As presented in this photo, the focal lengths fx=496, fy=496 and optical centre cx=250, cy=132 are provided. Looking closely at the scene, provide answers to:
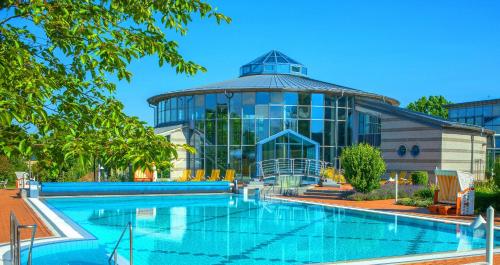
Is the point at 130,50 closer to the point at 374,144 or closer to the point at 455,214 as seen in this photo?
the point at 455,214

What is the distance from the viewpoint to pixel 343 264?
8188 mm

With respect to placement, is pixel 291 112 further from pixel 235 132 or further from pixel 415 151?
pixel 415 151

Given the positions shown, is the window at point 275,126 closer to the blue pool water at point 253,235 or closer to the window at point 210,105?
the window at point 210,105

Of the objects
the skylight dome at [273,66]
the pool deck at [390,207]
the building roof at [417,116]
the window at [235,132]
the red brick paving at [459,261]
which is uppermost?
the skylight dome at [273,66]

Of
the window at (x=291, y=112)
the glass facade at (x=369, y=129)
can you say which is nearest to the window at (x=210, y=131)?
the window at (x=291, y=112)

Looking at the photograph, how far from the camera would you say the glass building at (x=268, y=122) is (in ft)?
105

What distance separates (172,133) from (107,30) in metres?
29.1

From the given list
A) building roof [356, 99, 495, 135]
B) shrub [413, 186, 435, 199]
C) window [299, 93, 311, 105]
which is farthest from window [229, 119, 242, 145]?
shrub [413, 186, 435, 199]

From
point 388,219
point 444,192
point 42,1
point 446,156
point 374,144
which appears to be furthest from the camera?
point 374,144

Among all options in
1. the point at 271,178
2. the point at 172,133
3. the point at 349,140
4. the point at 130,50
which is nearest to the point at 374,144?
the point at 349,140

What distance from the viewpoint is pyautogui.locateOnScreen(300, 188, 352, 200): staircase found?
23453mm

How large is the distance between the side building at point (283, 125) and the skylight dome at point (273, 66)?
413 centimetres

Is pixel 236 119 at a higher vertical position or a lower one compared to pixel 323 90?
lower

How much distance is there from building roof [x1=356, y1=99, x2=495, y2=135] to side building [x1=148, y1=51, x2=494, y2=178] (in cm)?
7
